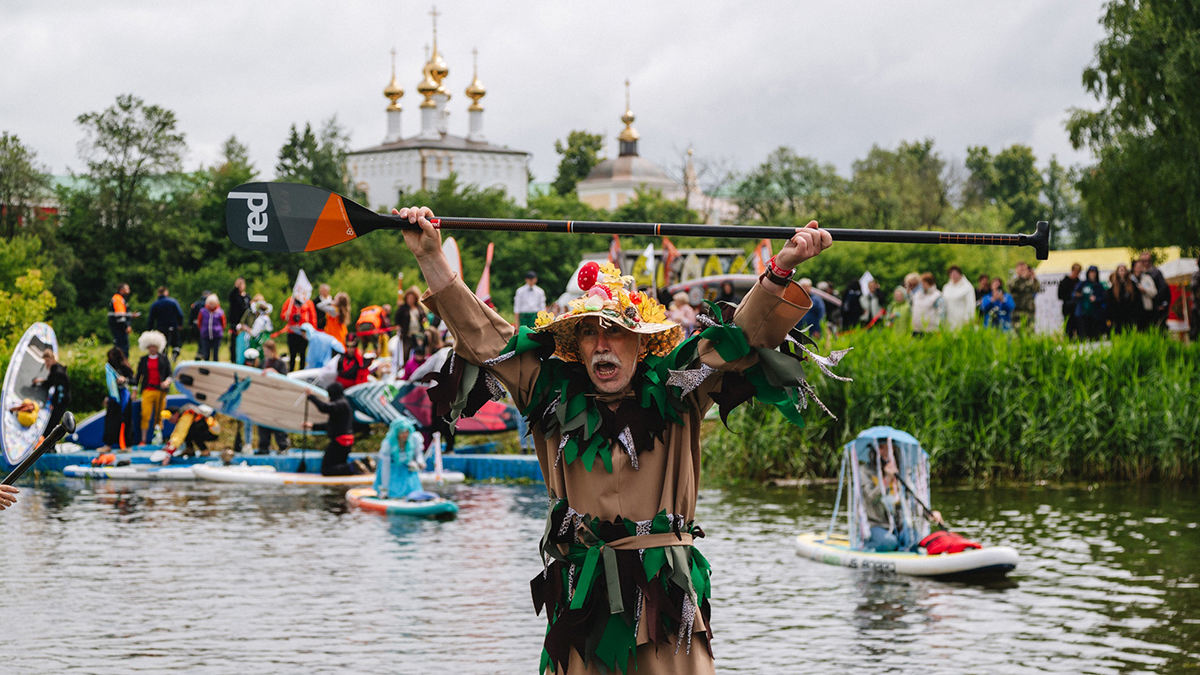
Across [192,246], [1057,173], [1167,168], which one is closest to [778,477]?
[1167,168]

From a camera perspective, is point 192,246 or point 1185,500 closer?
point 1185,500

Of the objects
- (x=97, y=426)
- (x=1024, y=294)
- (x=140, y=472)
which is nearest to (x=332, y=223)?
(x=140, y=472)

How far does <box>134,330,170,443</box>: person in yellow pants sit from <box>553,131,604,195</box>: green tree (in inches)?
3926

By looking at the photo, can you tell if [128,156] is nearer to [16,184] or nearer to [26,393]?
[16,184]

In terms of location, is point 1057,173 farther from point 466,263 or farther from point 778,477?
point 778,477

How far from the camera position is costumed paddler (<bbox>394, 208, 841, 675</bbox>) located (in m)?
4.66

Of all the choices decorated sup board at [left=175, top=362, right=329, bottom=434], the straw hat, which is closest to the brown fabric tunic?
the straw hat

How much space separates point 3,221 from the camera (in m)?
54.6

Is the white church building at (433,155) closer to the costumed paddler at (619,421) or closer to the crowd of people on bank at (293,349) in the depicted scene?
the crowd of people on bank at (293,349)

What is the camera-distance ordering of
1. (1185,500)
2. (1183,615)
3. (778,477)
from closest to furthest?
(1183,615) < (1185,500) < (778,477)

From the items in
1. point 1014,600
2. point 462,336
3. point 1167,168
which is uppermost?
point 1167,168

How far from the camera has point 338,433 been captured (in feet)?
59.3

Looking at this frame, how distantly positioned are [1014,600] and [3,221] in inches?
2037

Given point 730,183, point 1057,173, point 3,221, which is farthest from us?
point 1057,173
